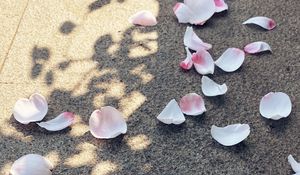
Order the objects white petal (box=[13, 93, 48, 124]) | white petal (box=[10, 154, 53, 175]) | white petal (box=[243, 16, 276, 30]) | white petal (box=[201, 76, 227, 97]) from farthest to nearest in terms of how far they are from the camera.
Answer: white petal (box=[243, 16, 276, 30])
white petal (box=[201, 76, 227, 97])
white petal (box=[13, 93, 48, 124])
white petal (box=[10, 154, 53, 175])

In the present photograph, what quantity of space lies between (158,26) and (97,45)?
0.38 meters

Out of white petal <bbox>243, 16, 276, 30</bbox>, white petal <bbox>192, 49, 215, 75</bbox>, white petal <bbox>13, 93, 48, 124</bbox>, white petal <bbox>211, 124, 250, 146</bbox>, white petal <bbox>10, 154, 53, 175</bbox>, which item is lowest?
white petal <bbox>10, 154, 53, 175</bbox>

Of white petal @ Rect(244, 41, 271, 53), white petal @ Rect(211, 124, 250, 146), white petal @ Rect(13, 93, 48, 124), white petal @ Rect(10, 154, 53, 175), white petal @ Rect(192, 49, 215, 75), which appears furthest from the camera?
white petal @ Rect(244, 41, 271, 53)

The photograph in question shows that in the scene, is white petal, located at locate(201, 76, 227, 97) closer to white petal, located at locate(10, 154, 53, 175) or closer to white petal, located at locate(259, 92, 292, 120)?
white petal, located at locate(259, 92, 292, 120)

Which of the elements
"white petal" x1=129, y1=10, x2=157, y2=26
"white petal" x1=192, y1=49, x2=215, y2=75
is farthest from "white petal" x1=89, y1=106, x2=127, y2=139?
"white petal" x1=129, y1=10, x2=157, y2=26

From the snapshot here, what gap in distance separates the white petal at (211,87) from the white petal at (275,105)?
21 centimetres

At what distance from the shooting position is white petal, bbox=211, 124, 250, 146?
8.06 feet

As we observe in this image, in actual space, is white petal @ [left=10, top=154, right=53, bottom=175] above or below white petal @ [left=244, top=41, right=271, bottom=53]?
below

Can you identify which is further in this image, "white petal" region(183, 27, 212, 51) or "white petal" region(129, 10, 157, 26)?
"white petal" region(129, 10, 157, 26)

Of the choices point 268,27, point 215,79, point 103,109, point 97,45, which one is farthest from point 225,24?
point 103,109

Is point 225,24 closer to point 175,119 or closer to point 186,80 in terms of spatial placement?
point 186,80

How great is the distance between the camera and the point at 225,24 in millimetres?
3080

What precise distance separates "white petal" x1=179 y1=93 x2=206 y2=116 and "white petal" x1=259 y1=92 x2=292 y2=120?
291mm

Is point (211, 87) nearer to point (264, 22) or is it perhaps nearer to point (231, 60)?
point (231, 60)
